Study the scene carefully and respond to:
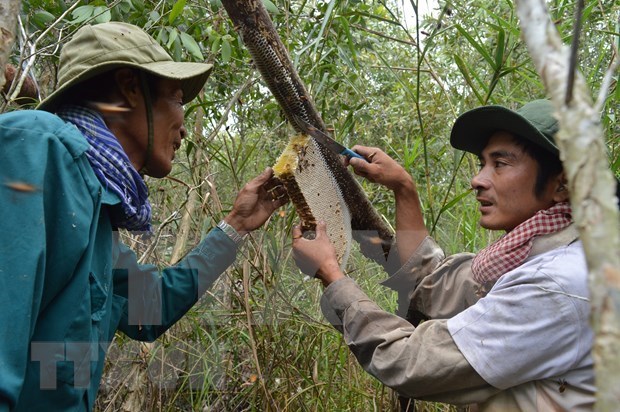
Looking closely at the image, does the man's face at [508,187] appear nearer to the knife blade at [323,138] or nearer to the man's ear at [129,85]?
the knife blade at [323,138]

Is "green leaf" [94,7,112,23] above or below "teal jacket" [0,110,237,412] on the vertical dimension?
above

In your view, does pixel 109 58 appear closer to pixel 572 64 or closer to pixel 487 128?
pixel 487 128

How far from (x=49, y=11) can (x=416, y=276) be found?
7.29 ft

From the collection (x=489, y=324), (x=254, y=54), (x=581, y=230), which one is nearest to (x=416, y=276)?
(x=489, y=324)

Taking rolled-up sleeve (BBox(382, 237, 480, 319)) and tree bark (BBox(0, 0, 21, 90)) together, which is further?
rolled-up sleeve (BBox(382, 237, 480, 319))

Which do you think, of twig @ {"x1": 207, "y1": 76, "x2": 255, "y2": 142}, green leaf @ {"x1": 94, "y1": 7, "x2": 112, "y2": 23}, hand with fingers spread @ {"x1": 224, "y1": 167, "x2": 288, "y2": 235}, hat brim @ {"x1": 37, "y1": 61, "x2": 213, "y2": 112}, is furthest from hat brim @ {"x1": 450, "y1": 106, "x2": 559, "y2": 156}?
green leaf @ {"x1": 94, "y1": 7, "x2": 112, "y2": 23}

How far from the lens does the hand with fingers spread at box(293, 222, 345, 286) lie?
6.52 ft

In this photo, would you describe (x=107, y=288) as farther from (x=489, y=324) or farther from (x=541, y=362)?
(x=541, y=362)

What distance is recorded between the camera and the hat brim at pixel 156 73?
1717mm

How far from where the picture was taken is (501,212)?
6.23ft

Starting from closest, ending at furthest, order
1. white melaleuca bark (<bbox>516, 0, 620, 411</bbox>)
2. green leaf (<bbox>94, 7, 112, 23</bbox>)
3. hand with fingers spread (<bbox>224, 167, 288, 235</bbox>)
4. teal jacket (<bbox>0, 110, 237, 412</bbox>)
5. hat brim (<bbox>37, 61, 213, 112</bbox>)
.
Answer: white melaleuca bark (<bbox>516, 0, 620, 411</bbox>), teal jacket (<bbox>0, 110, 237, 412</bbox>), hat brim (<bbox>37, 61, 213, 112</bbox>), hand with fingers spread (<bbox>224, 167, 288, 235</bbox>), green leaf (<bbox>94, 7, 112, 23</bbox>)

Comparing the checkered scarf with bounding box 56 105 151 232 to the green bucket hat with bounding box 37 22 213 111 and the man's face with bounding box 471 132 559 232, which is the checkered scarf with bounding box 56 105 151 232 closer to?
the green bucket hat with bounding box 37 22 213 111

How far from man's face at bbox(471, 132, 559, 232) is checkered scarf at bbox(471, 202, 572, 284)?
0.06 m

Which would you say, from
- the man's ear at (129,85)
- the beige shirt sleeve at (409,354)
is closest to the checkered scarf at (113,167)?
the man's ear at (129,85)
